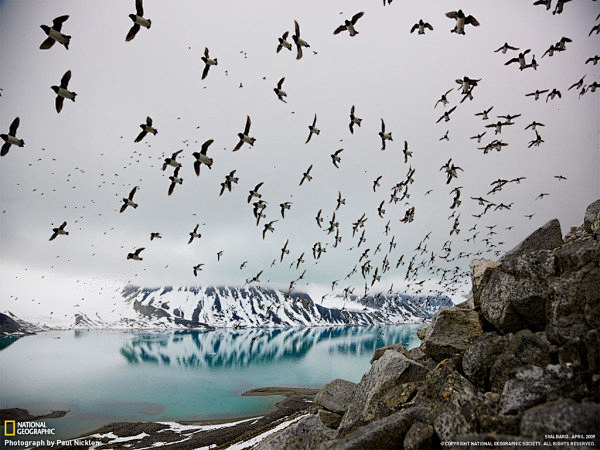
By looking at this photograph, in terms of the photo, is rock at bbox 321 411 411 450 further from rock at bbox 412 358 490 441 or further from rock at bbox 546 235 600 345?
rock at bbox 546 235 600 345

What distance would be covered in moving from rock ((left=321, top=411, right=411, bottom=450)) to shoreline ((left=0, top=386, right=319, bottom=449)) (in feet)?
106

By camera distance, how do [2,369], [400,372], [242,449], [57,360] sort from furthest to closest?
[57,360] < [2,369] < [242,449] < [400,372]

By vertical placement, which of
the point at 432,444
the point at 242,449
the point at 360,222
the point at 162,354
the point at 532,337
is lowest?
the point at 162,354

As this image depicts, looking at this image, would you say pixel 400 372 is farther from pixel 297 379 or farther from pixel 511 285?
pixel 297 379

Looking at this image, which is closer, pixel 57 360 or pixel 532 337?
pixel 532 337

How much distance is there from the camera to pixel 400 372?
11.4m

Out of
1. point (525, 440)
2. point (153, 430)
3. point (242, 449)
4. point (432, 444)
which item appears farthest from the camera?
point (153, 430)

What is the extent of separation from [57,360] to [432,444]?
182 meters

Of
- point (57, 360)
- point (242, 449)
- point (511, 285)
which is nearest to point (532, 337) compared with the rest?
point (511, 285)

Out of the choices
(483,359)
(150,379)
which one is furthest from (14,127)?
(150,379)

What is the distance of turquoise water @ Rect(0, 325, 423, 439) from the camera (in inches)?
2539

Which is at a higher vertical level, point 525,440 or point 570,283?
point 570,283

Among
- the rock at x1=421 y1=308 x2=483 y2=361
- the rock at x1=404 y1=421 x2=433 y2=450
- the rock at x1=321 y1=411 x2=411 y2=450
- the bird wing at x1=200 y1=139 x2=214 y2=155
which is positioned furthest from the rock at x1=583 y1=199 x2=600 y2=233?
the bird wing at x1=200 y1=139 x2=214 y2=155

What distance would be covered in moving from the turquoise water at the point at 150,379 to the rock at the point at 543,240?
38.7 meters
